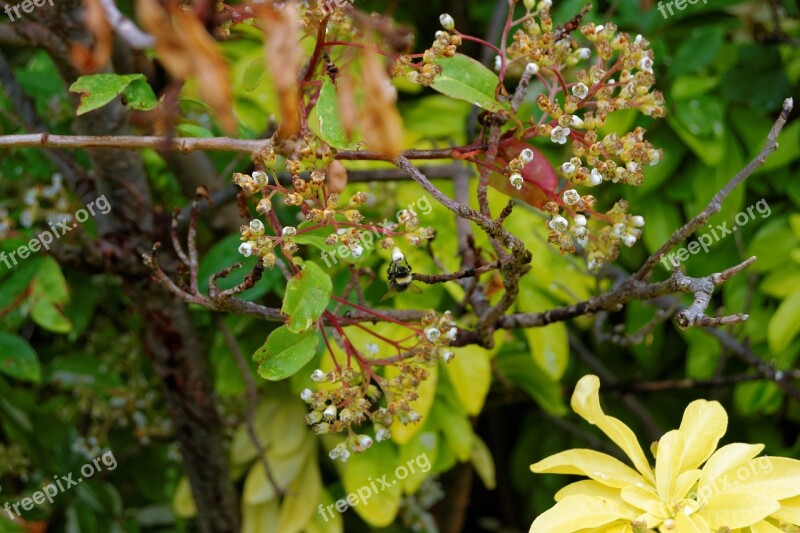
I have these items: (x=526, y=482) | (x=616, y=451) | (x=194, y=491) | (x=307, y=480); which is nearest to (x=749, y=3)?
(x=616, y=451)

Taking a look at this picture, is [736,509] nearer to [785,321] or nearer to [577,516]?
[577,516]

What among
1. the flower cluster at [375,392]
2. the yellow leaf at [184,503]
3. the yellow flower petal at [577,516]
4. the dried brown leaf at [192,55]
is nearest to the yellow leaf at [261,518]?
the yellow leaf at [184,503]

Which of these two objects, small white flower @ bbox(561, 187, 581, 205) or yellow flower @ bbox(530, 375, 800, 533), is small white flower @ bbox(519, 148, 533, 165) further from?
yellow flower @ bbox(530, 375, 800, 533)

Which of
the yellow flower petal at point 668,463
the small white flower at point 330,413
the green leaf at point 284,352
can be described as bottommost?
the yellow flower petal at point 668,463

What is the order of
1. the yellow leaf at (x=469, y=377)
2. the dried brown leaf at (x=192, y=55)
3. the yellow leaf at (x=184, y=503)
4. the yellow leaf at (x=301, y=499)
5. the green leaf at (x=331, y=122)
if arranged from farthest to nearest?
the yellow leaf at (x=184, y=503), the yellow leaf at (x=301, y=499), the yellow leaf at (x=469, y=377), the green leaf at (x=331, y=122), the dried brown leaf at (x=192, y=55)

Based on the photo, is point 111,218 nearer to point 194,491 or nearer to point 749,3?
point 194,491

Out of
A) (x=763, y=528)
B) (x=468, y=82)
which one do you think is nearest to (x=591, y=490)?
(x=763, y=528)

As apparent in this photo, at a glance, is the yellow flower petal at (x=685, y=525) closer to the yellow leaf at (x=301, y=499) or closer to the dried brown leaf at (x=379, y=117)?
the dried brown leaf at (x=379, y=117)
